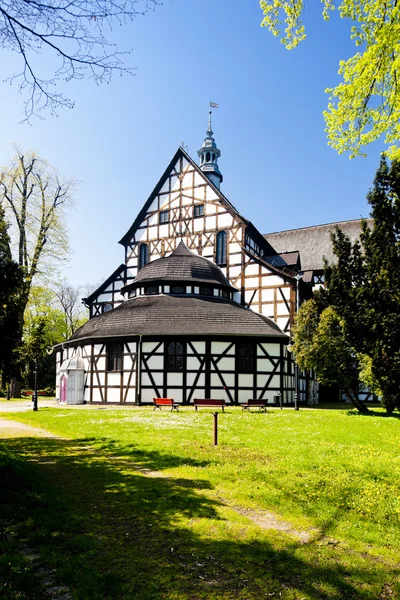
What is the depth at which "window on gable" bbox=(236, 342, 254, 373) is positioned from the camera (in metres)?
28.7

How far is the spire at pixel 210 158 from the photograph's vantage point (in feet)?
158

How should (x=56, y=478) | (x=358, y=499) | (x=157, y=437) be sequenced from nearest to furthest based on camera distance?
(x=358, y=499), (x=56, y=478), (x=157, y=437)

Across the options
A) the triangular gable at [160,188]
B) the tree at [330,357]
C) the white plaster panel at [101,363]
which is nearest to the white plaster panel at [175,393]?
the white plaster panel at [101,363]

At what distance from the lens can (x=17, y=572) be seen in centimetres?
479

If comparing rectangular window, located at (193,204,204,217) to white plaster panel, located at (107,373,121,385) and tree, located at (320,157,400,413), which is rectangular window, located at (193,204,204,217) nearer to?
white plaster panel, located at (107,373,121,385)

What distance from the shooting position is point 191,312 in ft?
97.5

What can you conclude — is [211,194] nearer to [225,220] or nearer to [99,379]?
[225,220]

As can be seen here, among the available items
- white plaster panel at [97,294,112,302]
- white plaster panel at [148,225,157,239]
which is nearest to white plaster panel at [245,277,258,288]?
white plaster panel at [148,225,157,239]

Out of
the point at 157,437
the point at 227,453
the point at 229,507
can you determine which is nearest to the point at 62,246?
the point at 157,437

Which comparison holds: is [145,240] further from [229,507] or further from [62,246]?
[229,507]

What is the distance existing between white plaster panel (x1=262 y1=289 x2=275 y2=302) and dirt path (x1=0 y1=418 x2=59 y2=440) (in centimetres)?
2000

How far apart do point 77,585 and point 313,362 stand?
22137 mm

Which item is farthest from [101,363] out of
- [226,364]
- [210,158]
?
[210,158]

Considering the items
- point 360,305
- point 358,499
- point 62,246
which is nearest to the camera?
point 358,499
